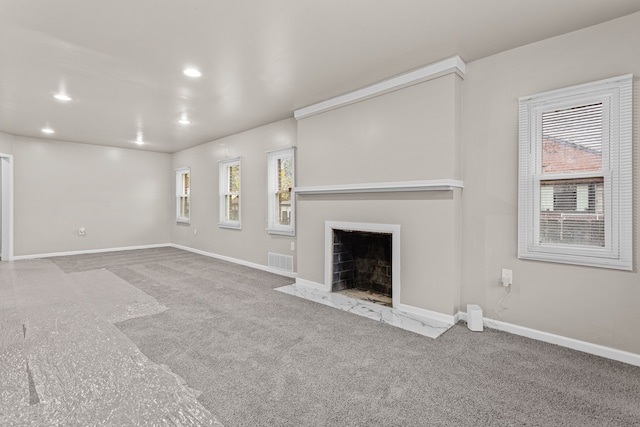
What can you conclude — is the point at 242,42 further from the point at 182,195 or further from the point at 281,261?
the point at 182,195

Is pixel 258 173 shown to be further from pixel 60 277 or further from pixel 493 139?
pixel 493 139

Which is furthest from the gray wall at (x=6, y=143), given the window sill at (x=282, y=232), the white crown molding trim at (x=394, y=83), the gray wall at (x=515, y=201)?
the gray wall at (x=515, y=201)

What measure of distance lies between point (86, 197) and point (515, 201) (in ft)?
26.9

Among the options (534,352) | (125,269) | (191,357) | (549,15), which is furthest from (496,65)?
(125,269)

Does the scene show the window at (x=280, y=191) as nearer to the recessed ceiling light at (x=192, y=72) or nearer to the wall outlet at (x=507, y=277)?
the recessed ceiling light at (x=192, y=72)

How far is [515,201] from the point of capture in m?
2.86

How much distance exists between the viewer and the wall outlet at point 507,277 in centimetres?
289

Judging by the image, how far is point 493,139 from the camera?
2.99 metres

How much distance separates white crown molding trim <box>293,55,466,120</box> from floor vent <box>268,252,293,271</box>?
88.8 inches

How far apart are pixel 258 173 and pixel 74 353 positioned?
3779mm

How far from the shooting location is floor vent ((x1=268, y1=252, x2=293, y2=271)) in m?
5.08

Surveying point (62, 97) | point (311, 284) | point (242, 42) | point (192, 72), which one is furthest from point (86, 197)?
point (242, 42)

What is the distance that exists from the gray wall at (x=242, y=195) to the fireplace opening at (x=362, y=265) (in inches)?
43.0

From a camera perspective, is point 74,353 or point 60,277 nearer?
point 74,353
